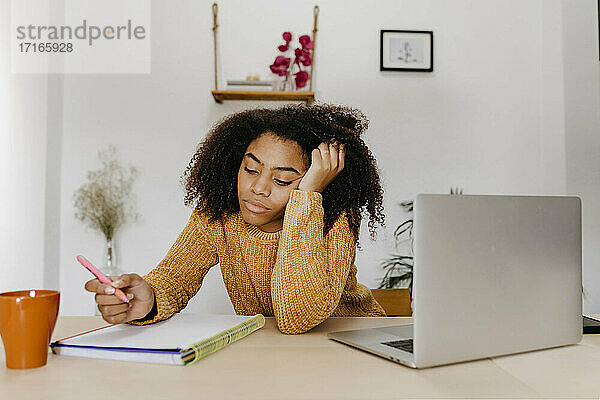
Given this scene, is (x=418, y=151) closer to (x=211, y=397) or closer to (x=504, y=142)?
(x=504, y=142)

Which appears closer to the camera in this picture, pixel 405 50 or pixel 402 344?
pixel 402 344

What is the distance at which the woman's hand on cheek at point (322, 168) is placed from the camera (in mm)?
1135

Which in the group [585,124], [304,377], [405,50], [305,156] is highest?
[405,50]

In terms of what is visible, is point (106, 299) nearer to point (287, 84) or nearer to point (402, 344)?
point (402, 344)

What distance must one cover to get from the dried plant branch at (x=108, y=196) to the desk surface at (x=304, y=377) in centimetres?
180

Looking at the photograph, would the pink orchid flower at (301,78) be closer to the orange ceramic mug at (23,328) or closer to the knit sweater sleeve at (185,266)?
the knit sweater sleeve at (185,266)

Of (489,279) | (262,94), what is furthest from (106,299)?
(262,94)

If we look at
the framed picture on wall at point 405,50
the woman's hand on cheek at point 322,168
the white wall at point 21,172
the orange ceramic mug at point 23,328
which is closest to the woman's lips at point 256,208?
the woman's hand on cheek at point 322,168

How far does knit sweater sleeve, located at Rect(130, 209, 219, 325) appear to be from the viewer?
3.61 ft

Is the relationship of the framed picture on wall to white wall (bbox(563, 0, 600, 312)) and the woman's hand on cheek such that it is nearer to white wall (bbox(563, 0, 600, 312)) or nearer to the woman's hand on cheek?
white wall (bbox(563, 0, 600, 312))

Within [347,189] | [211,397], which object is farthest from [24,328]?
[347,189]

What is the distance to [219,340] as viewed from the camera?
33.1 inches

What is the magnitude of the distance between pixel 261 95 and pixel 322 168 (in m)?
1.37

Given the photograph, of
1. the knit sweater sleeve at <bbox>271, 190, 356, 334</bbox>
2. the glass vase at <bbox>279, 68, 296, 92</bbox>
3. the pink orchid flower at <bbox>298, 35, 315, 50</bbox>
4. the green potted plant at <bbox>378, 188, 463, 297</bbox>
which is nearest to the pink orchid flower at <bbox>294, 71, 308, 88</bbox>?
the glass vase at <bbox>279, 68, 296, 92</bbox>
